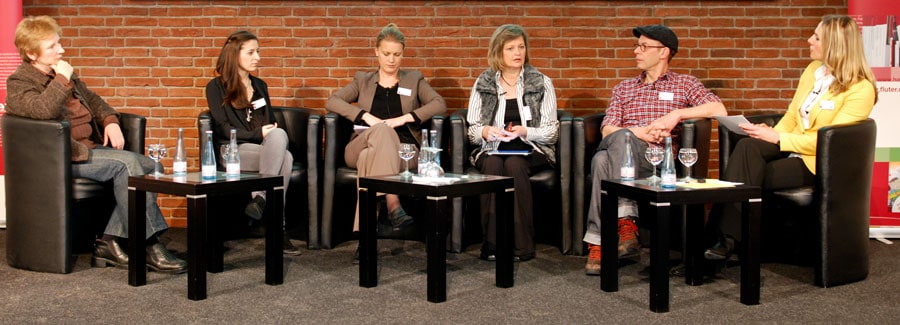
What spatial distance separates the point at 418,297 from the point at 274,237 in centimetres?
74

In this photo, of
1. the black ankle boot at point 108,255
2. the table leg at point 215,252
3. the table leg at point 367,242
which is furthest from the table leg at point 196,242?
the black ankle boot at point 108,255

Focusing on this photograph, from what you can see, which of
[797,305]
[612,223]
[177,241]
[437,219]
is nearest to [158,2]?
[177,241]

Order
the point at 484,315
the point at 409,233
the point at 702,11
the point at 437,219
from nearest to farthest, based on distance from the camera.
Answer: the point at 484,315 < the point at 437,219 < the point at 409,233 < the point at 702,11

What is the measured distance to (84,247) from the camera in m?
4.82

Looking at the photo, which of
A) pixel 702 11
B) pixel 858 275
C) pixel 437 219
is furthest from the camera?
pixel 702 11

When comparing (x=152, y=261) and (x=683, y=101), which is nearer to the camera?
(x=152, y=261)

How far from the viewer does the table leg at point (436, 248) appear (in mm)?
3719

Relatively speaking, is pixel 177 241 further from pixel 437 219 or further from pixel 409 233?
pixel 437 219

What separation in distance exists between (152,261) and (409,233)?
4.89ft

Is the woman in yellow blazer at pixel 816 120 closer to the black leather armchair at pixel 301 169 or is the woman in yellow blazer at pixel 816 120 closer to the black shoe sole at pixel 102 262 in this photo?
the black leather armchair at pixel 301 169

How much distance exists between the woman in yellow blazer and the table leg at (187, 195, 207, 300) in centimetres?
216

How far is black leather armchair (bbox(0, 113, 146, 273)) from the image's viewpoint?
13.9ft

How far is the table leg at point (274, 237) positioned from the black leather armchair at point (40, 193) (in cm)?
96

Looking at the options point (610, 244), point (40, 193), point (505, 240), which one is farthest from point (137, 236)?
point (610, 244)
